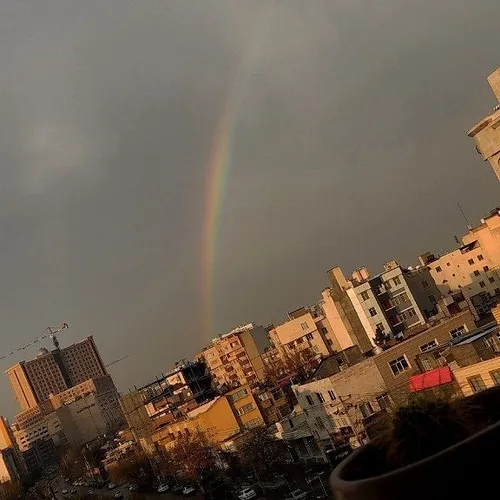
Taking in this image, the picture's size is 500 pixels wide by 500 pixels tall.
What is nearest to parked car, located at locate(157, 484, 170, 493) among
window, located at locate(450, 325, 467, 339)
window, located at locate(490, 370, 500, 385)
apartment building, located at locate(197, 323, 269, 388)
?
window, located at locate(450, 325, 467, 339)

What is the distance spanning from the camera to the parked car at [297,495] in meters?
24.9

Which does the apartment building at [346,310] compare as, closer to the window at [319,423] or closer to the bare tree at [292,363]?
the bare tree at [292,363]

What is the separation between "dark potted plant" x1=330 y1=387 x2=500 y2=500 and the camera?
252 cm

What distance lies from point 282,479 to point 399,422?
28002mm

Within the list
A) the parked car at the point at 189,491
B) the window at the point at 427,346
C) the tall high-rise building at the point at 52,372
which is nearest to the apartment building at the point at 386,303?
the parked car at the point at 189,491

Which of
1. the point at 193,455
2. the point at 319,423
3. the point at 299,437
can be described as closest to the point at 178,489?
the point at 193,455

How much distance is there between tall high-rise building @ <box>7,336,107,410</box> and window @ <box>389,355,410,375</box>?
156m

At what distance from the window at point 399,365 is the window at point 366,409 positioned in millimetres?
1715

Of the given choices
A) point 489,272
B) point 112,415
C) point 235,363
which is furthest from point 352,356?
point 112,415

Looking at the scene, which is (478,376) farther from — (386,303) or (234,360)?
(234,360)

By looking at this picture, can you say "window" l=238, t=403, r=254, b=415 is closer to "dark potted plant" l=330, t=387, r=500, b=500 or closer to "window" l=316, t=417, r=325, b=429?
"window" l=316, t=417, r=325, b=429

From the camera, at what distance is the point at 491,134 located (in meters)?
17.6

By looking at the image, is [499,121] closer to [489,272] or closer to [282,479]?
[282,479]

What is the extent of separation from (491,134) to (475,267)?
41308mm
